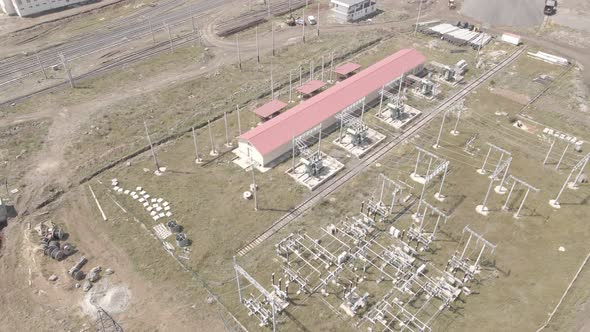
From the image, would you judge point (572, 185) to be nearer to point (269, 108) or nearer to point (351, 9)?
point (269, 108)

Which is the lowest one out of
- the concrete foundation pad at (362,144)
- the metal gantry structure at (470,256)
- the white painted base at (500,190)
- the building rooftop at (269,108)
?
the metal gantry structure at (470,256)

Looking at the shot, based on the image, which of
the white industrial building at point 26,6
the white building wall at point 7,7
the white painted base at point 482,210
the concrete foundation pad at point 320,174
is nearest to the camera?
the white painted base at point 482,210

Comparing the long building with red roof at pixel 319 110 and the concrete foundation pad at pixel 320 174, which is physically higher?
the long building with red roof at pixel 319 110

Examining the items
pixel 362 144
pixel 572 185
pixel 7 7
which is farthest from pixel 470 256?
pixel 7 7

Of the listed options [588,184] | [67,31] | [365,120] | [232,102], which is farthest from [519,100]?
[67,31]

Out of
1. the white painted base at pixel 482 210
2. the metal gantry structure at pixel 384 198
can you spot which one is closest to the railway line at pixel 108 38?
the metal gantry structure at pixel 384 198

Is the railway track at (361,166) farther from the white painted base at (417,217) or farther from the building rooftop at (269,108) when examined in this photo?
the building rooftop at (269,108)

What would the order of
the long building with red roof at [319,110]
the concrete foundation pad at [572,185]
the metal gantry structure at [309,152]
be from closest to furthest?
the concrete foundation pad at [572,185], the metal gantry structure at [309,152], the long building with red roof at [319,110]

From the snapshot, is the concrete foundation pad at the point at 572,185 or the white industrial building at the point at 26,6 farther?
the white industrial building at the point at 26,6
